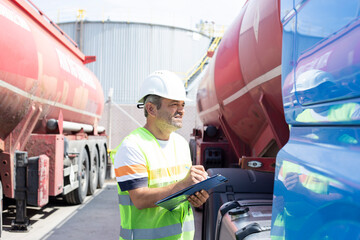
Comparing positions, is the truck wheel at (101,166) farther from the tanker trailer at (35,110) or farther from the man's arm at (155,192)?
the man's arm at (155,192)

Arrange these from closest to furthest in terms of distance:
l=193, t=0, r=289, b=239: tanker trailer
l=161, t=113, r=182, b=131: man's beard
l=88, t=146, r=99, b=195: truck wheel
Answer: l=161, t=113, r=182, b=131: man's beard < l=193, t=0, r=289, b=239: tanker trailer < l=88, t=146, r=99, b=195: truck wheel

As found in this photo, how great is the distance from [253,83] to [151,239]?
174 cm

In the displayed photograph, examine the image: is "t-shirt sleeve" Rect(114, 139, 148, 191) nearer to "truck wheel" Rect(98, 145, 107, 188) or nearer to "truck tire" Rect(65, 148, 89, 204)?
"truck tire" Rect(65, 148, 89, 204)

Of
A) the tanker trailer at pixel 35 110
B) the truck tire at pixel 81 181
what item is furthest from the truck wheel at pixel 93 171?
the tanker trailer at pixel 35 110

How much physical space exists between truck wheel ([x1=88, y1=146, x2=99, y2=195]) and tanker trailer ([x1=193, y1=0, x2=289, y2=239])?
441 centimetres

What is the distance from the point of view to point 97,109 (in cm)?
923

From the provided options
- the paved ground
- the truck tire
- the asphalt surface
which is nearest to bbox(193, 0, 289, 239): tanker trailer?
the paved ground

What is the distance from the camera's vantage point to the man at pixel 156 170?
1.94m

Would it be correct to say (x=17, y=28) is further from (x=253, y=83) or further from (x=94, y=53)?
(x=94, y=53)

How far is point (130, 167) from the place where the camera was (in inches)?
76.9

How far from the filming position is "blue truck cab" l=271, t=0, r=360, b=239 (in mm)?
941

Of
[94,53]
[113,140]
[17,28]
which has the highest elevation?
[94,53]

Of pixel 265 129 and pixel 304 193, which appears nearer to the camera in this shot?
pixel 304 193

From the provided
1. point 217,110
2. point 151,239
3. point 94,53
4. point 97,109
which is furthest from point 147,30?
point 151,239
